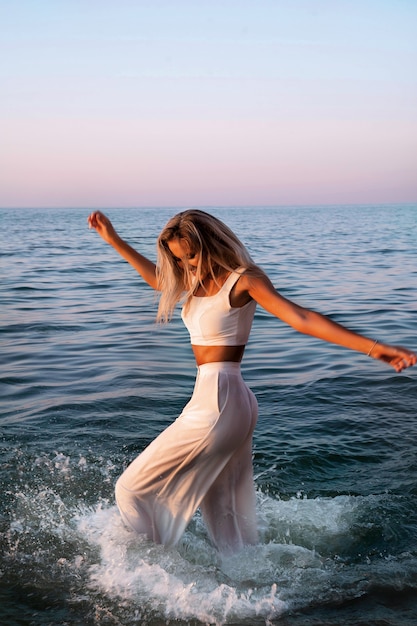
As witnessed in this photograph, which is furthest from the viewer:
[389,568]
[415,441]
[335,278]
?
[335,278]

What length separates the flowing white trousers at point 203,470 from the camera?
4469mm

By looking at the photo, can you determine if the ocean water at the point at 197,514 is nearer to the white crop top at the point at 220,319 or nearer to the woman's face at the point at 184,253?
the white crop top at the point at 220,319

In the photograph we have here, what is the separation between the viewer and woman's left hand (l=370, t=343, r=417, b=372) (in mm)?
3951

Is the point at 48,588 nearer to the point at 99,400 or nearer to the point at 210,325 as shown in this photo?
the point at 210,325

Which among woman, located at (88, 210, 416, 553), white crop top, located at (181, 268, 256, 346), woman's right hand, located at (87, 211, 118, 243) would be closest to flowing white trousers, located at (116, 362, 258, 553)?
woman, located at (88, 210, 416, 553)

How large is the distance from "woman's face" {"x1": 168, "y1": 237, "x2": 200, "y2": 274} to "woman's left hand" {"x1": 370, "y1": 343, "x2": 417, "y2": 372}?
3.61 ft

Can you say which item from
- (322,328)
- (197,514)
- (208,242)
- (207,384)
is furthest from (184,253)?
(197,514)

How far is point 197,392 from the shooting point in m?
4.51

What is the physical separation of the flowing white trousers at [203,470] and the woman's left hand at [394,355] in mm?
841

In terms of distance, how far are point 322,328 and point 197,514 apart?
260 centimetres

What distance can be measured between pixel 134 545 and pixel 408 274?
729 inches

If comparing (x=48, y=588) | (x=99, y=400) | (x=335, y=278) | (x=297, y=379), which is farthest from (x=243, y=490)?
(x=335, y=278)

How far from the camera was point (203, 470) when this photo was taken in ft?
15.2

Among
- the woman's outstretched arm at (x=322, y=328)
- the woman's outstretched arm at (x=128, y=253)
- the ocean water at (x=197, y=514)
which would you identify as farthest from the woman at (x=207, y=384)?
the ocean water at (x=197, y=514)
